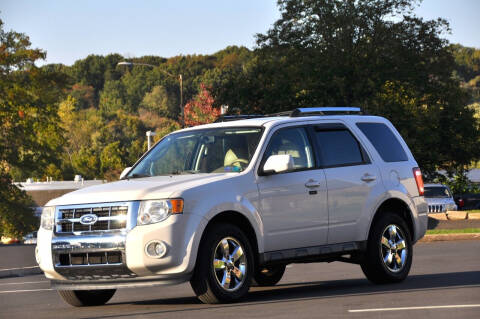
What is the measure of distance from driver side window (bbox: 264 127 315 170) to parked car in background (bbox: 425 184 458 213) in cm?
2592

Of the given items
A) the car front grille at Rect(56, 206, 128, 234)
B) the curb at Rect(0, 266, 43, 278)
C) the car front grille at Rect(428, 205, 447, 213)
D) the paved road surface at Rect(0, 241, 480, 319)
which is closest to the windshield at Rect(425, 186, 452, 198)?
the car front grille at Rect(428, 205, 447, 213)

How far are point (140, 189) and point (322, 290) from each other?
10.2 ft

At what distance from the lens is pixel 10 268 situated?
19.8 meters

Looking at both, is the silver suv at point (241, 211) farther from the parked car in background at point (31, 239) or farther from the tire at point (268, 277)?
the parked car in background at point (31, 239)

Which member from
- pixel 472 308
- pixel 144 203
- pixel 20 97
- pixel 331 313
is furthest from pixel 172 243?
pixel 20 97

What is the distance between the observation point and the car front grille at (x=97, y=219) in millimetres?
10180

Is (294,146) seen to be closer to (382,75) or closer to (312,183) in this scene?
(312,183)

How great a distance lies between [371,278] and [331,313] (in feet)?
10.9

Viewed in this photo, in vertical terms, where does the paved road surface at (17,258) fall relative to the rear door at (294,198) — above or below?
below

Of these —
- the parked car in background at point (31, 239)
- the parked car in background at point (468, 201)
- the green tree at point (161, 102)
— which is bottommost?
the parked car in background at point (31, 239)

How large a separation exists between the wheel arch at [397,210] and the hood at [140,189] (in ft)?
8.59

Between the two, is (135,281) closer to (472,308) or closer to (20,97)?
(472,308)

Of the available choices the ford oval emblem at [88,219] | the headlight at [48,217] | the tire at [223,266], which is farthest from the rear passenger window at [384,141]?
the headlight at [48,217]

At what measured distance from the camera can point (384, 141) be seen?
13148 mm
